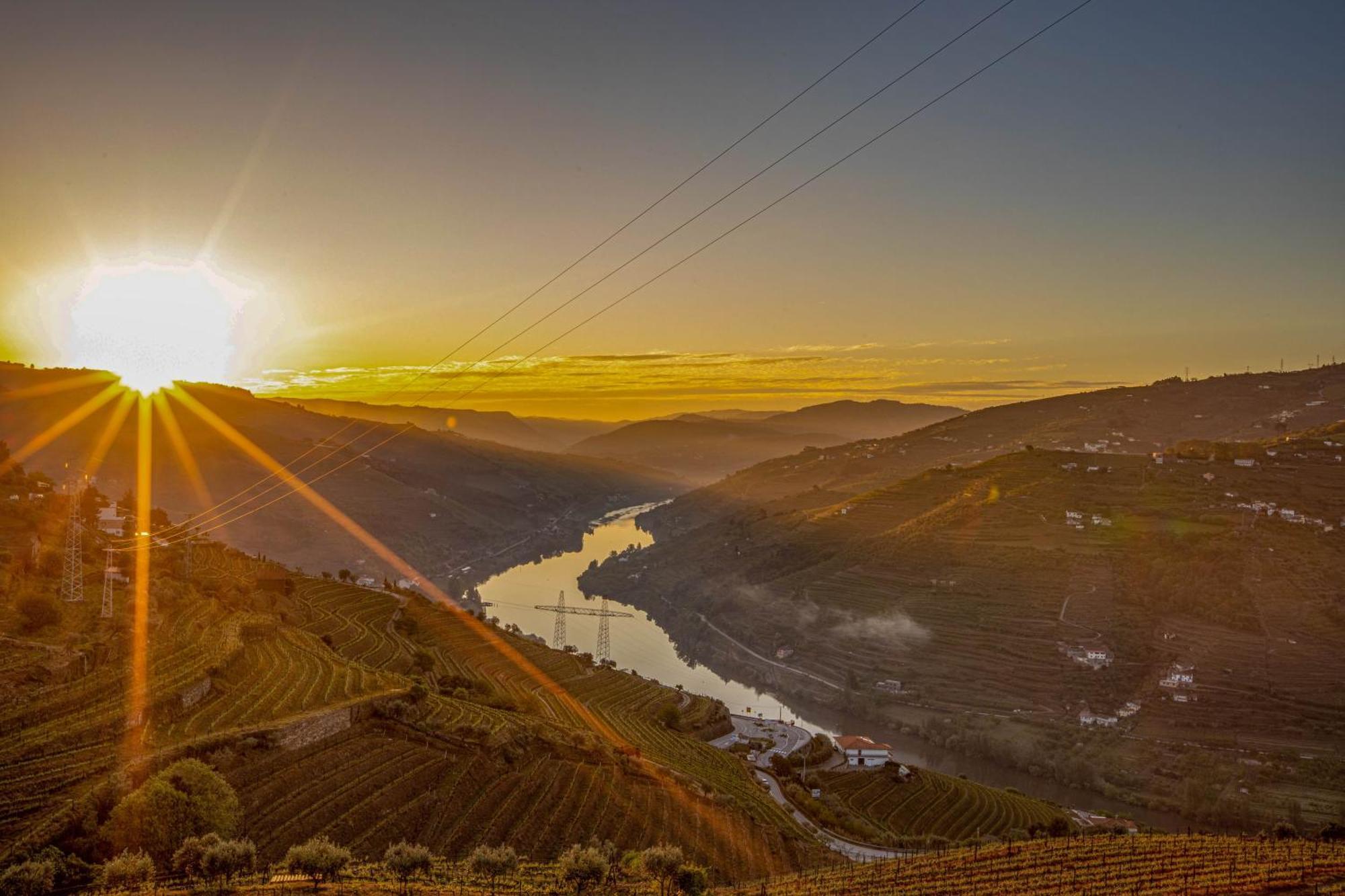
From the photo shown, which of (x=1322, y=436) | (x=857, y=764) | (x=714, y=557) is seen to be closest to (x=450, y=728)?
(x=857, y=764)

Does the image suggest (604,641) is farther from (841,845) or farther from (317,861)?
(317,861)

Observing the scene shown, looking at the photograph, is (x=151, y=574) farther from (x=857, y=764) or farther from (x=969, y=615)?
(x=969, y=615)

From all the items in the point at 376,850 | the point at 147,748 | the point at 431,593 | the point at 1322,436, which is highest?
the point at 1322,436

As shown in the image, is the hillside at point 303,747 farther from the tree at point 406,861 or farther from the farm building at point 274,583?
the farm building at point 274,583

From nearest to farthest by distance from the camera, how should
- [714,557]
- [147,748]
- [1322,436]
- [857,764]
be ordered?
1. [147,748]
2. [857,764]
3. [1322,436]
4. [714,557]

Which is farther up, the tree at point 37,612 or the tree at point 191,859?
the tree at point 37,612

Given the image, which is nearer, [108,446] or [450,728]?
[450,728]

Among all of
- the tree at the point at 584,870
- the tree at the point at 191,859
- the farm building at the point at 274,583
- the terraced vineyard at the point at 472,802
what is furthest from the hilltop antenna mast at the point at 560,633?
the tree at the point at 191,859
